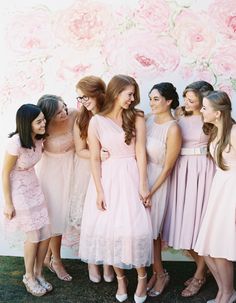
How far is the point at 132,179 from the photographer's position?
3.10 metres

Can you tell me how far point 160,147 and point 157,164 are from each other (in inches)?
5.8

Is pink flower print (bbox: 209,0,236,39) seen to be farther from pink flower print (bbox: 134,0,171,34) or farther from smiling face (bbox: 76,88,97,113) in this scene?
smiling face (bbox: 76,88,97,113)

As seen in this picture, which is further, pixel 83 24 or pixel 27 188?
pixel 83 24

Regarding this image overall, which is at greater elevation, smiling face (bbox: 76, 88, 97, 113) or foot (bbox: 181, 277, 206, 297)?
smiling face (bbox: 76, 88, 97, 113)

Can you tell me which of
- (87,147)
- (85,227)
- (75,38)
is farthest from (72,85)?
(85,227)

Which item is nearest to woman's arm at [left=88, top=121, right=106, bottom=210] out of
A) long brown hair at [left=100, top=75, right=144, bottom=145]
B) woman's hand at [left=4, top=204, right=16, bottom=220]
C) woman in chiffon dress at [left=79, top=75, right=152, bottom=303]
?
woman in chiffon dress at [left=79, top=75, right=152, bottom=303]

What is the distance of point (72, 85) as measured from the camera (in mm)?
3822

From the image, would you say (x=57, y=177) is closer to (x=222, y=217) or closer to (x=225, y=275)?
(x=222, y=217)

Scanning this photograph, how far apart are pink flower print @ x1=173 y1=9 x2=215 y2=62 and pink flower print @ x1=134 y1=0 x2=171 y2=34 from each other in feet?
0.35

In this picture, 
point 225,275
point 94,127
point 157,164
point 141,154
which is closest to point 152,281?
point 225,275

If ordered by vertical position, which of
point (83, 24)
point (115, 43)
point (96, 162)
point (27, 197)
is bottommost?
point (27, 197)

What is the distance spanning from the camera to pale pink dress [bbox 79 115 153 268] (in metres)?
3.00

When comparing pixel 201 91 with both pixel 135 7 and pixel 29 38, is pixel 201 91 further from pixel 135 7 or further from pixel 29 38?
pixel 29 38

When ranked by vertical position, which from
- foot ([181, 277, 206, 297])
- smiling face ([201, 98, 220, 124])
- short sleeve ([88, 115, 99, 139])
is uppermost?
smiling face ([201, 98, 220, 124])
